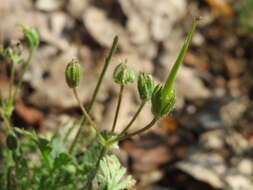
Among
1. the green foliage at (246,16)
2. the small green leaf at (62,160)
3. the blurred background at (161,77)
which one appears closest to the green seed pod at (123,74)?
the small green leaf at (62,160)

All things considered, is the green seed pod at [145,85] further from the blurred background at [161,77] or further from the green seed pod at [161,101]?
the blurred background at [161,77]

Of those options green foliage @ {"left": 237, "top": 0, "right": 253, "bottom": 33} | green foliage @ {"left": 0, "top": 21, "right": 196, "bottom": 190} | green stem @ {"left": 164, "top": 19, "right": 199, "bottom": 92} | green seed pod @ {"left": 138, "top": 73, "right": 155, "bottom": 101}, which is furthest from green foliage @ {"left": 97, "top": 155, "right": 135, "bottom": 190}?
green foliage @ {"left": 237, "top": 0, "right": 253, "bottom": 33}

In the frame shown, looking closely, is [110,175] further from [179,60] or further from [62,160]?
[179,60]

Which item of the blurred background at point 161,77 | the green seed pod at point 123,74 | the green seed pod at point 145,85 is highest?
the blurred background at point 161,77

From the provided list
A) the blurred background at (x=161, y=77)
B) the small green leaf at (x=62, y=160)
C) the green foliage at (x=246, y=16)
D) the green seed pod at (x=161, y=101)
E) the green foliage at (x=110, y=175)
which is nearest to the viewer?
the green seed pod at (x=161, y=101)

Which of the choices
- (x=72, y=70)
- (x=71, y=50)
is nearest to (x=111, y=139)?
(x=72, y=70)

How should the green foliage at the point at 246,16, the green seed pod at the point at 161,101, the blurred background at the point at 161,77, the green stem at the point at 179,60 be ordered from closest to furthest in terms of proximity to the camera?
1. the green stem at the point at 179,60
2. the green seed pod at the point at 161,101
3. the blurred background at the point at 161,77
4. the green foliage at the point at 246,16

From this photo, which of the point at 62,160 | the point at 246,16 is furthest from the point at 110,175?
the point at 246,16
